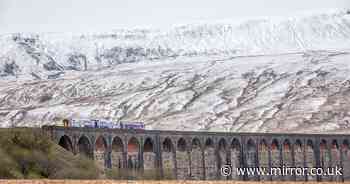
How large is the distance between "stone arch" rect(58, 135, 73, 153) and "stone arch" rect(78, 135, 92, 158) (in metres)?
2.13

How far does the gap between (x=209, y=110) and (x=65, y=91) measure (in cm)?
3351

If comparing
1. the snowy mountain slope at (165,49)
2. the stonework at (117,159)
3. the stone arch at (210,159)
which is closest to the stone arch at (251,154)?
the stone arch at (210,159)

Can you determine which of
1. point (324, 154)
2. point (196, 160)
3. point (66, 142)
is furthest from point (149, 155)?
point (324, 154)

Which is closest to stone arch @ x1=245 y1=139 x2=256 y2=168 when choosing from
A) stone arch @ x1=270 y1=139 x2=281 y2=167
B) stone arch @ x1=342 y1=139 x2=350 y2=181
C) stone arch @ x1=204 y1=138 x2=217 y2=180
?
stone arch @ x1=270 y1=139 x2=281 y2=167

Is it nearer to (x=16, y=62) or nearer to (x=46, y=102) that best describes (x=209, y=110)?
(x=46, y=102)

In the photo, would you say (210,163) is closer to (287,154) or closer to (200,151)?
(200,151)

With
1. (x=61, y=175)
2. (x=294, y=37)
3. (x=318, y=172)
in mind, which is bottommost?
(x=318, y=172)

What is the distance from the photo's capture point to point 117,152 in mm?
69250

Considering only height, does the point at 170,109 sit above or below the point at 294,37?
below

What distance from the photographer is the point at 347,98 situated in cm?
12975

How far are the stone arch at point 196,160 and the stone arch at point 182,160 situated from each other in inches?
30.4

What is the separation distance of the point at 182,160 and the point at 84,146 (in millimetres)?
14151

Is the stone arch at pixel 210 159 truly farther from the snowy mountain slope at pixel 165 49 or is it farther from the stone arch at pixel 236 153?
the snowy mountain slope at pixel 165 49

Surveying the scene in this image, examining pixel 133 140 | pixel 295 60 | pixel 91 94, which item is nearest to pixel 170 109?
pixel 91 94
